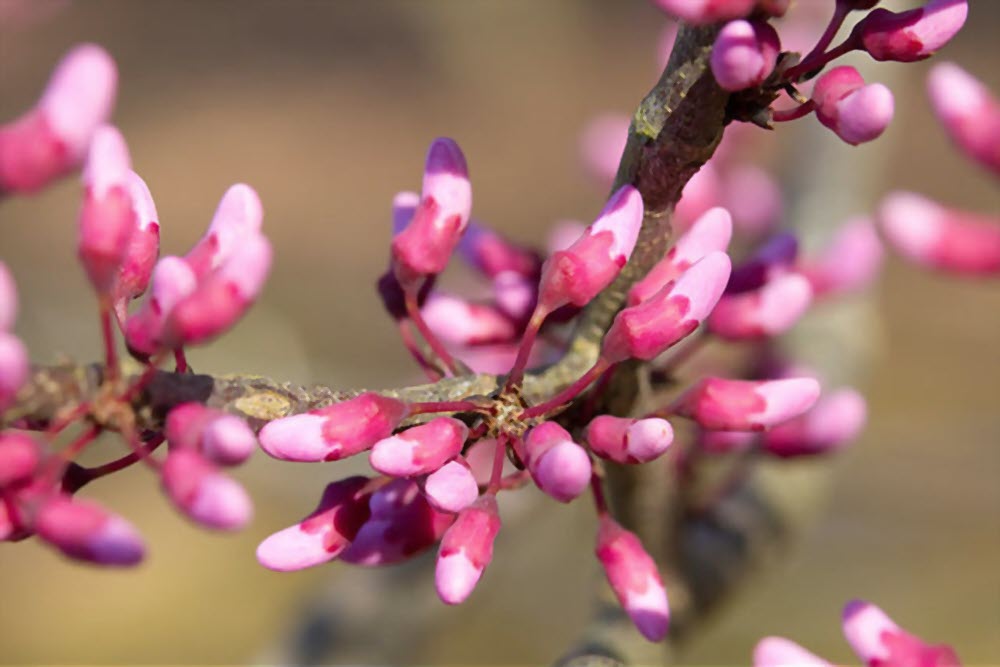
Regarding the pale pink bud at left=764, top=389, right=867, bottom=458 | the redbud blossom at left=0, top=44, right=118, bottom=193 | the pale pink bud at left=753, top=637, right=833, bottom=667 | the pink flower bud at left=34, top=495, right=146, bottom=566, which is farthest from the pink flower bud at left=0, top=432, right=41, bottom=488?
the pale pink bud at left=764, top=389, right=867, bottom=458

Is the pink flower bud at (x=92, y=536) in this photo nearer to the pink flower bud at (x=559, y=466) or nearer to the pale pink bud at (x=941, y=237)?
the pink flower bud at (x=559, y=466)

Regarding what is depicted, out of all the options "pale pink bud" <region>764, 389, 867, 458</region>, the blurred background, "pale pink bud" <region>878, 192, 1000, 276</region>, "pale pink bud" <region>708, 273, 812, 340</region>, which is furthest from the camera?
the blurred background

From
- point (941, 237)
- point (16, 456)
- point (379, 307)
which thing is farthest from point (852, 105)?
point (379, 307)

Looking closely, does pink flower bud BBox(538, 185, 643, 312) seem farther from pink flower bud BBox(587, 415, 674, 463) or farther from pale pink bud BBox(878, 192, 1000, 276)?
pale pink bud BBox(878, 192, 1000, 276)

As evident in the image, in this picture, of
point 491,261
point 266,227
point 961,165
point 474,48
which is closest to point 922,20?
point 491,261

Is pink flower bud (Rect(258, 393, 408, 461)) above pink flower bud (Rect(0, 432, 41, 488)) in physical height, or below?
above

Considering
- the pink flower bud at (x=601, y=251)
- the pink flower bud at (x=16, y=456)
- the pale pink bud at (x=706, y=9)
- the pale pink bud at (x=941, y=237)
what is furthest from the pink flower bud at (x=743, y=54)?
the pale pink bud at (x=941, y=237)
